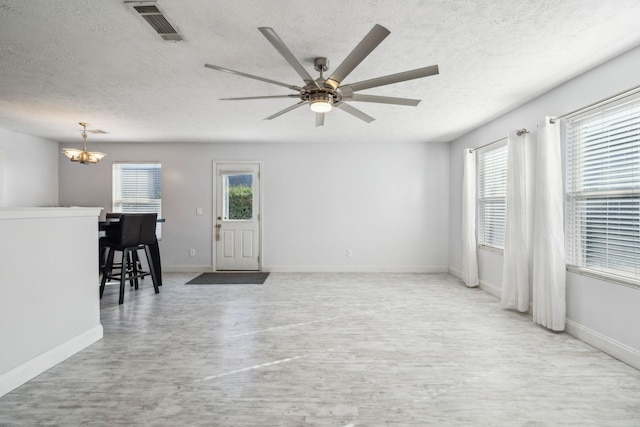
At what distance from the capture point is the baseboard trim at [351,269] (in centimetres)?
611

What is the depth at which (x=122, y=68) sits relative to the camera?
2889 mm

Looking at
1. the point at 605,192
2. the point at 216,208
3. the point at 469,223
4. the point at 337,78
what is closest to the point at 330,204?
the point at 216,208

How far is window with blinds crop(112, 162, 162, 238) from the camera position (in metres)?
6.13

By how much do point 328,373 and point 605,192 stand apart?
278cm

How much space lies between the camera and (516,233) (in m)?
3.70

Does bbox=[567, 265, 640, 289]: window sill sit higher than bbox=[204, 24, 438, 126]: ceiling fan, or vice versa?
bbox=[204, 24, 438, 126]: ceiling fan

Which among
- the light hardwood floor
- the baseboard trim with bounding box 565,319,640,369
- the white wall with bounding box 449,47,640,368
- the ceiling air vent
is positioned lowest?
the light hardwood floor

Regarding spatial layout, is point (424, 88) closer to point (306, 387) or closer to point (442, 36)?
point (442, 36)

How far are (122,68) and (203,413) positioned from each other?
289 centimetres

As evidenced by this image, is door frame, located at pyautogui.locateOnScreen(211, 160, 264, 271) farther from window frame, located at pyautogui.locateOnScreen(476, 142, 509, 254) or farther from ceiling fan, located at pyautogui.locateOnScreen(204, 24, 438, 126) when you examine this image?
window frame, located at pyautogui.locateOnScreen(476, 142, 509, 254)

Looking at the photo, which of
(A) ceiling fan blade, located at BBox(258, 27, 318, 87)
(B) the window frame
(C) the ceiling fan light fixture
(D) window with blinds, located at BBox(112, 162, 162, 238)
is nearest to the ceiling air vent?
(A) ceiling fan blade, located at BBox(258, 27, 318, 87)

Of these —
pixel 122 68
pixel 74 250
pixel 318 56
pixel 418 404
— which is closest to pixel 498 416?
pixel 418 404

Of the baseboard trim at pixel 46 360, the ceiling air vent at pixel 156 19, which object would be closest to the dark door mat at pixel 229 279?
the baseboard trim at pixel 46 360

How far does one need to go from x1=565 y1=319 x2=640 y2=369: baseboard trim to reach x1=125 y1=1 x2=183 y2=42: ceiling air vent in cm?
413
